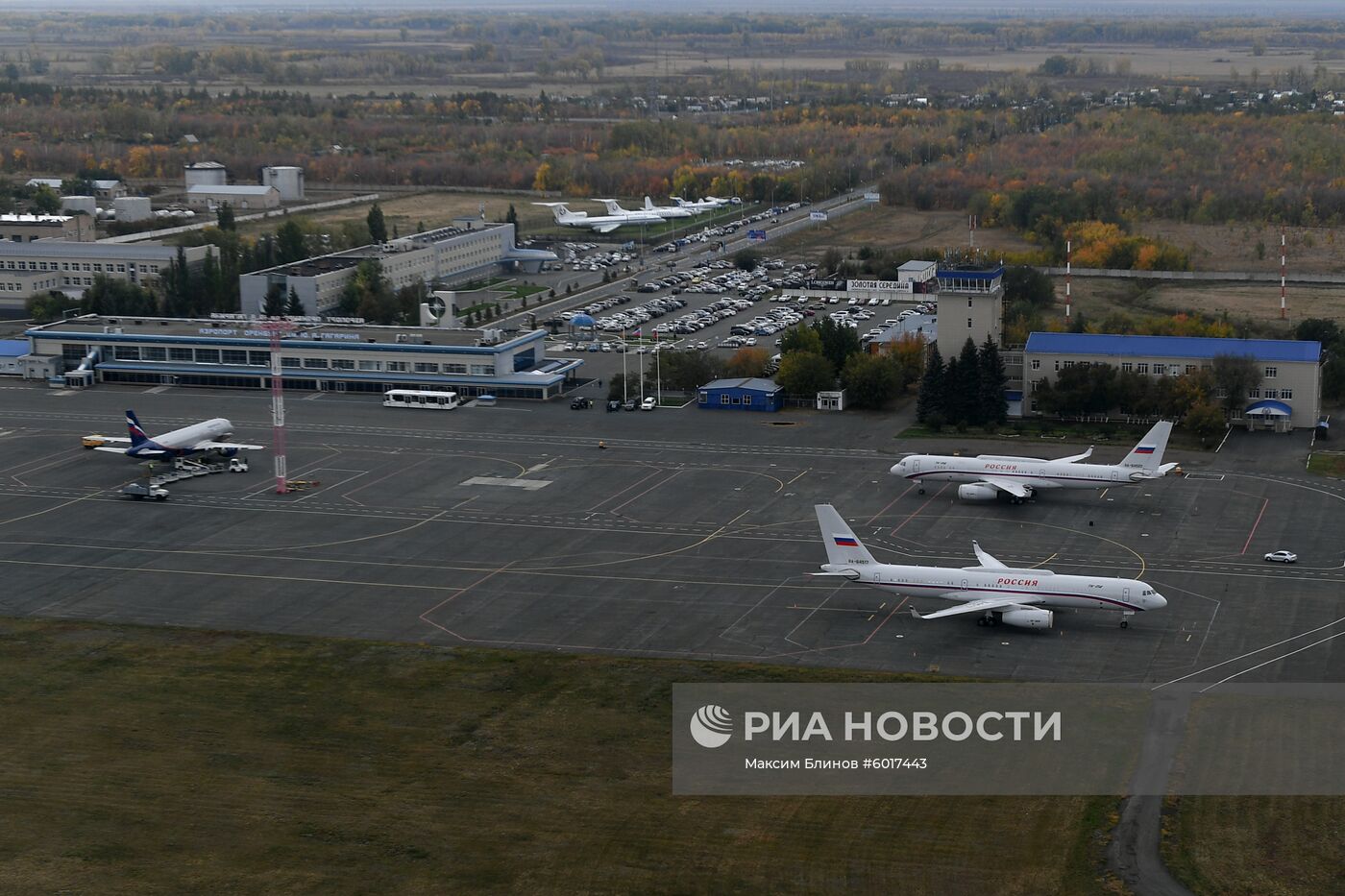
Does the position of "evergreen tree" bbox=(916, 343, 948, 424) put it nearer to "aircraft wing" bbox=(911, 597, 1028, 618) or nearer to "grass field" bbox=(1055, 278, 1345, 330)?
"grass field" bbox=(1055, 278, 1345, 330)

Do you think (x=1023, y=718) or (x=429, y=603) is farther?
(x=429, y=603)

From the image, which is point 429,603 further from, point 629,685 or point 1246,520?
point 1246,520

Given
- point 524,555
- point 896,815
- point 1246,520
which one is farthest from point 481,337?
Result: point 896,815

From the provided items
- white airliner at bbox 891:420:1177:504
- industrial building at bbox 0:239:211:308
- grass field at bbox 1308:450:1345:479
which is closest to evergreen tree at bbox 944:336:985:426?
white airliner at bbox 891:420:1177:504

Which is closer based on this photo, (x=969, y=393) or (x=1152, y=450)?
(x=1152, y=450)

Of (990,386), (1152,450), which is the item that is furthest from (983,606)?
(990,386)

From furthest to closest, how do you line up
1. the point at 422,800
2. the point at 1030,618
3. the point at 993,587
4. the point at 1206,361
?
1. the point at 1206,361
2. the point at 993,587
3. the point at 1030,618
4. the point at 422,800

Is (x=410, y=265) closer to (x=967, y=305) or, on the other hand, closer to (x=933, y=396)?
(x=967, y=305)
